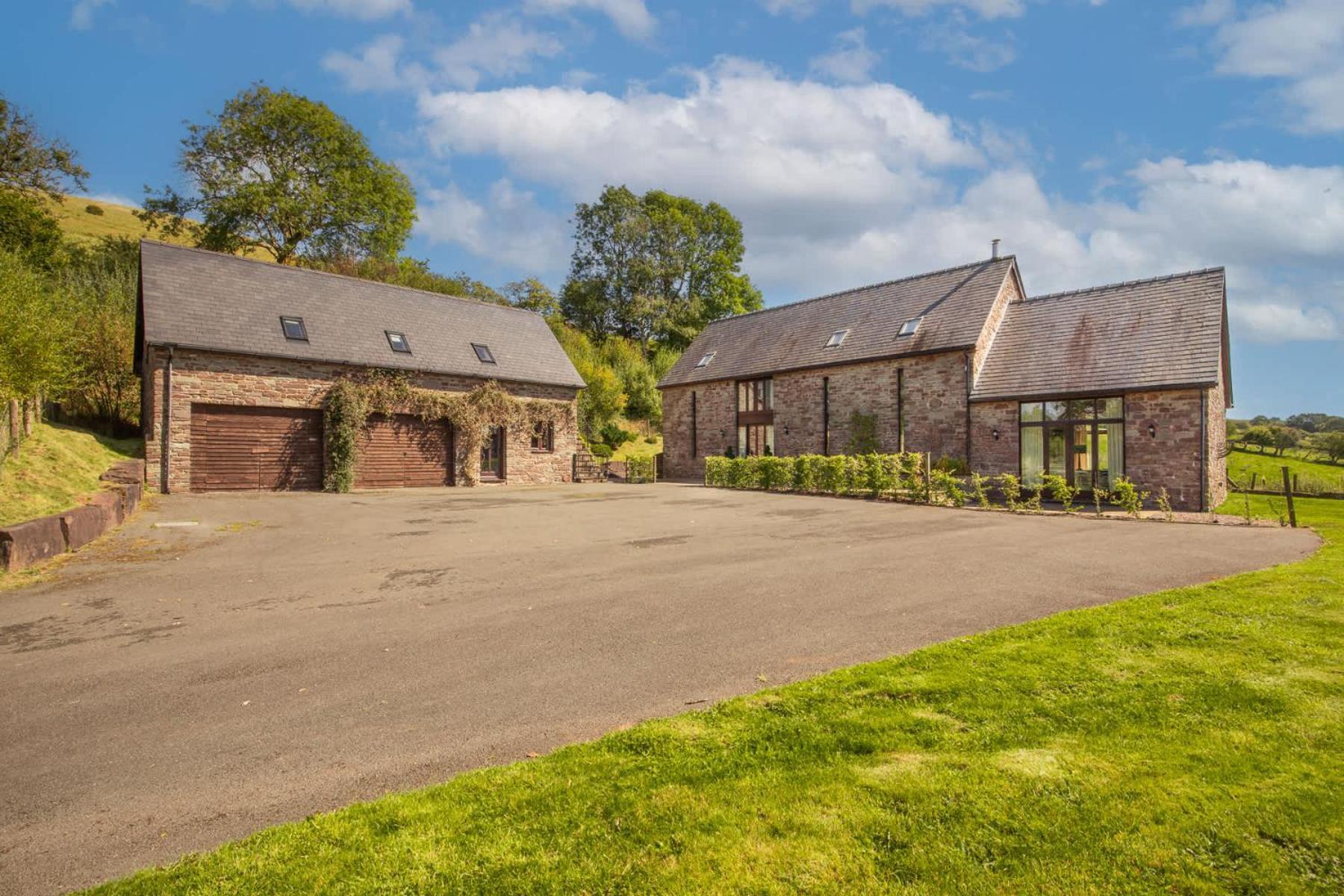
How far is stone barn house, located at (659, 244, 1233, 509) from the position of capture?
691 inches

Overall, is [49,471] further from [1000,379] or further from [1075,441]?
[1075,441]

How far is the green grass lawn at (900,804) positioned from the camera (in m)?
2.36

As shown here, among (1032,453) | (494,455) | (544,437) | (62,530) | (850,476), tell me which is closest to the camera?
(62,530)

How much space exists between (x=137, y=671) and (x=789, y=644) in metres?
4.72

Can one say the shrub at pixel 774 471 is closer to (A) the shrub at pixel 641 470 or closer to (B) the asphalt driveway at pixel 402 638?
(A) the shrub at pixel 641 470

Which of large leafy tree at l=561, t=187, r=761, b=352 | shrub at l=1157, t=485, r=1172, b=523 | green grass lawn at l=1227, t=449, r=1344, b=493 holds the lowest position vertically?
shrub at l=1157, t=485, r=1172, b=523

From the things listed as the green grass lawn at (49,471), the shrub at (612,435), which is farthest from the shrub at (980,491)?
the shrub at (612,435)

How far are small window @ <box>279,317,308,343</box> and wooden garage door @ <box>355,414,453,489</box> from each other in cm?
312

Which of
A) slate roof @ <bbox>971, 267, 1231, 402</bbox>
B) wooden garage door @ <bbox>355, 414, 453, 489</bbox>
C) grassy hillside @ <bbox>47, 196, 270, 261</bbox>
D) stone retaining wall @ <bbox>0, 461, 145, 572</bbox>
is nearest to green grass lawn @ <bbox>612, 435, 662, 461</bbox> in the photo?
wooden garage door @ <bbox>355, 414, 453, 489</bbox>

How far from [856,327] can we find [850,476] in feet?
31.2

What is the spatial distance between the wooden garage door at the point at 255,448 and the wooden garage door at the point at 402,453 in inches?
55.5

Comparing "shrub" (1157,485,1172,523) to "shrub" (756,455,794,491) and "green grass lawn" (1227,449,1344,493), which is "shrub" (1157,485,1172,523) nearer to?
"green grass lawn" (1227,449,1344,493)

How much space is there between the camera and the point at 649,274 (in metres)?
48.6

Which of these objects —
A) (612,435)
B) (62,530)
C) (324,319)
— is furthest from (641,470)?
(62,530)
